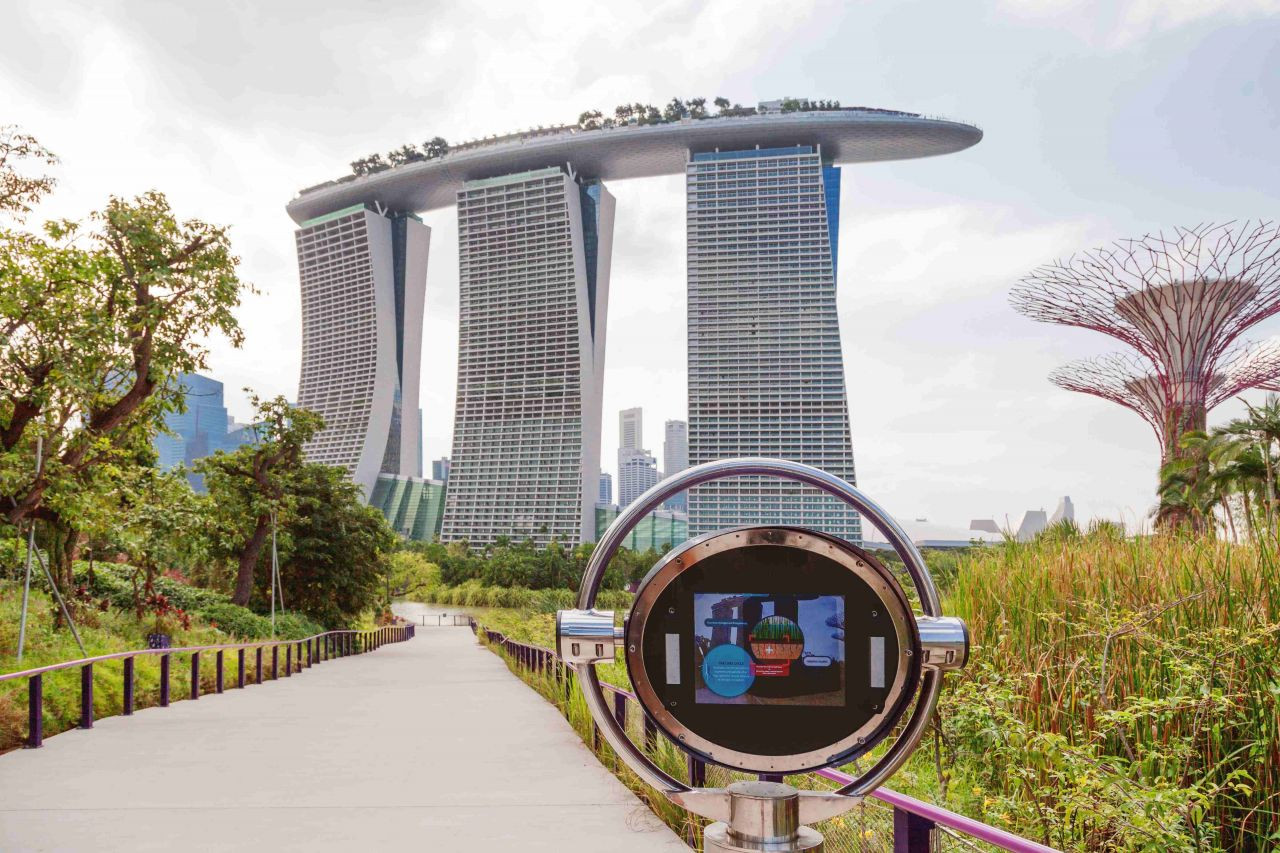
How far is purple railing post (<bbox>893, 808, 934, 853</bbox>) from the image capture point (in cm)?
220

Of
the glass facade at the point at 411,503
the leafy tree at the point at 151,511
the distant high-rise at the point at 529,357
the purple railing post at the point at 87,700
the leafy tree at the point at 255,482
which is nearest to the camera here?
the purple railing post at the point at 87,700

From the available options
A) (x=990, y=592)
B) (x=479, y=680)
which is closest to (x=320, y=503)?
(x=479, y=680)

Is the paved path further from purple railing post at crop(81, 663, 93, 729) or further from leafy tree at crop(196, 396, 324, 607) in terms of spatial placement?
leafy tree at crop(196, 396, 324, 607)

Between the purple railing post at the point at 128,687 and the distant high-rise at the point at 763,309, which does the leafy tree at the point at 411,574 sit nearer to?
the distant high-rise at the point at 763,309

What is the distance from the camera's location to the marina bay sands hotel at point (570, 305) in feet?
322

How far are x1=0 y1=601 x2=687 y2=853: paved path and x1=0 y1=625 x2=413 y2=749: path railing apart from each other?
9.1 inches

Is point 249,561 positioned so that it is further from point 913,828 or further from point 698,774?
point 913,828

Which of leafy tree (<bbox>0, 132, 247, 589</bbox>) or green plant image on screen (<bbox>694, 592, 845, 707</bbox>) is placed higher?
leafy tree (<bbox>0, 132, 247, 589</bbox>)

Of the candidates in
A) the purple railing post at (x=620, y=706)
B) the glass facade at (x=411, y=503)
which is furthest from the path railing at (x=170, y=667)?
the glass facade at (x=411, y=503)

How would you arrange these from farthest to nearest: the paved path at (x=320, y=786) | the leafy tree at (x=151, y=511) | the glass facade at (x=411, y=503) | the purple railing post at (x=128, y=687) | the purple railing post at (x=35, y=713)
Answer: the glass facade at (x=411, y=503) → the leafy tree at (x=151, y=511) → the purple railing post at (x=128, y=687) → the purple railing post at (x=35, y=713) → the paved path at (x=320, y=786)

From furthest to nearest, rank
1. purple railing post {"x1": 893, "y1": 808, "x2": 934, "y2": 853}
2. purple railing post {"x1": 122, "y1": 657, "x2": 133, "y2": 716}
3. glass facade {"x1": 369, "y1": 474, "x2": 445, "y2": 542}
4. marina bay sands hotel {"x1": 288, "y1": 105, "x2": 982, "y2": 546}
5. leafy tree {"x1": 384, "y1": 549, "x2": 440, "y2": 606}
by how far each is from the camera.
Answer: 1. glass facade {"x1": 369, "y1": 474, "x2": 445, "y2": 542}
2. marina bay sands hotel {"x1": 288, "y1": 105, "x2": 982, "y2": 546}
3. leafy tree {"x1": 384, "y1": 549, "x2": 440, "y2": 606}
4. purple railing post {"x1": 122, "y1": 657, "x2": 133, "y2": 716}
5. purple railing post {"x1": 893, "y1": 808, "x2": 934, "y2": 853}

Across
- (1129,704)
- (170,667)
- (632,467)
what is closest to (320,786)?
(1129,704)

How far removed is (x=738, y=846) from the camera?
49.3 inches

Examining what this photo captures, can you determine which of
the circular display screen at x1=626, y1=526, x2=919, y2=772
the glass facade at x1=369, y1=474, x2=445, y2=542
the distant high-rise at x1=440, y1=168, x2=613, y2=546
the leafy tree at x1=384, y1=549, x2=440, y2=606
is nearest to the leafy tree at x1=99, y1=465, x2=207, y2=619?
the circular display screen at x1=626, y1=526, x2=919, y2=772
